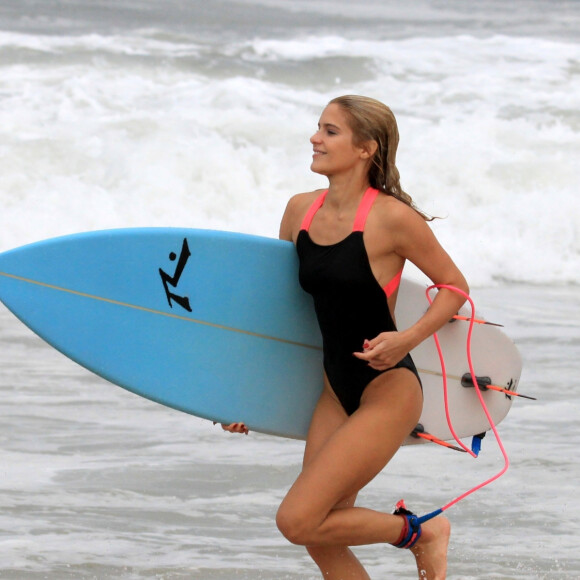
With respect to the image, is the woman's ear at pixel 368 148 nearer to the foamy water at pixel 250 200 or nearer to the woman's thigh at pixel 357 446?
the woman's thigh at pixel 357 446

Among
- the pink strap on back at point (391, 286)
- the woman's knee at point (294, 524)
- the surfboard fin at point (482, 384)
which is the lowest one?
the woman's knee at point (294, 524)

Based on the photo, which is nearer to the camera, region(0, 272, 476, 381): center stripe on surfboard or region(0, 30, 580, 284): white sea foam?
region(0, 272, 476, 381): center stripe on surfboard

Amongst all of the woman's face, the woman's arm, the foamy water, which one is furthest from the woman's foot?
the woman's face


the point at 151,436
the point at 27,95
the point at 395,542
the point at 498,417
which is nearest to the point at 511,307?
the point at 151,436

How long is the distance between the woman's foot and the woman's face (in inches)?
38.6

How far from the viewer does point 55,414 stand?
5.41 metres

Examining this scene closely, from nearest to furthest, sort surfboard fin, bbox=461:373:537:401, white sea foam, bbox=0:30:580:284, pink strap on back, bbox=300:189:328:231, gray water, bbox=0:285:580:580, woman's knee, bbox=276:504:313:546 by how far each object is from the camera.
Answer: woman's knee, bbox=276:504:313:546, pink strap on back, bbox=300:189:328:231, surfboard fin, bbox=461:373:537:401, gray water, bbox=0:285:580:580, white sea foam, bbox=0:30:580:284

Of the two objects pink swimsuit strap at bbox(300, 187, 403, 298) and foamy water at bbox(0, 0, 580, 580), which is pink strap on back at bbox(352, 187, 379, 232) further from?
foamy water at bbox(0, 0, 580, 580)

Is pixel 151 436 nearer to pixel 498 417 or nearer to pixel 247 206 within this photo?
pixel 498 417

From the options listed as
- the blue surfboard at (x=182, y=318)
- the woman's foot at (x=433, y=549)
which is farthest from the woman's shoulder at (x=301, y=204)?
the woman's foot at (x=433, y=549)

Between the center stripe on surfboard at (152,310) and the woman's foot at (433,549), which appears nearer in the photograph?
the woman's foot at (433,549)

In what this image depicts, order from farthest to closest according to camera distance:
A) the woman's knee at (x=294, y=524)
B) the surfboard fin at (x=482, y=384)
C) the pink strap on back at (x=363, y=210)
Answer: the surfboard fin at (x=482, y=384), the pink strap on back at (x=363, y=210), the woman's knee at (x=294, y=524)

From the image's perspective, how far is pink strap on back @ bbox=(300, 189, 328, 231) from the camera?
302cm

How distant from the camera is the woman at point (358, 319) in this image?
2.83 m
